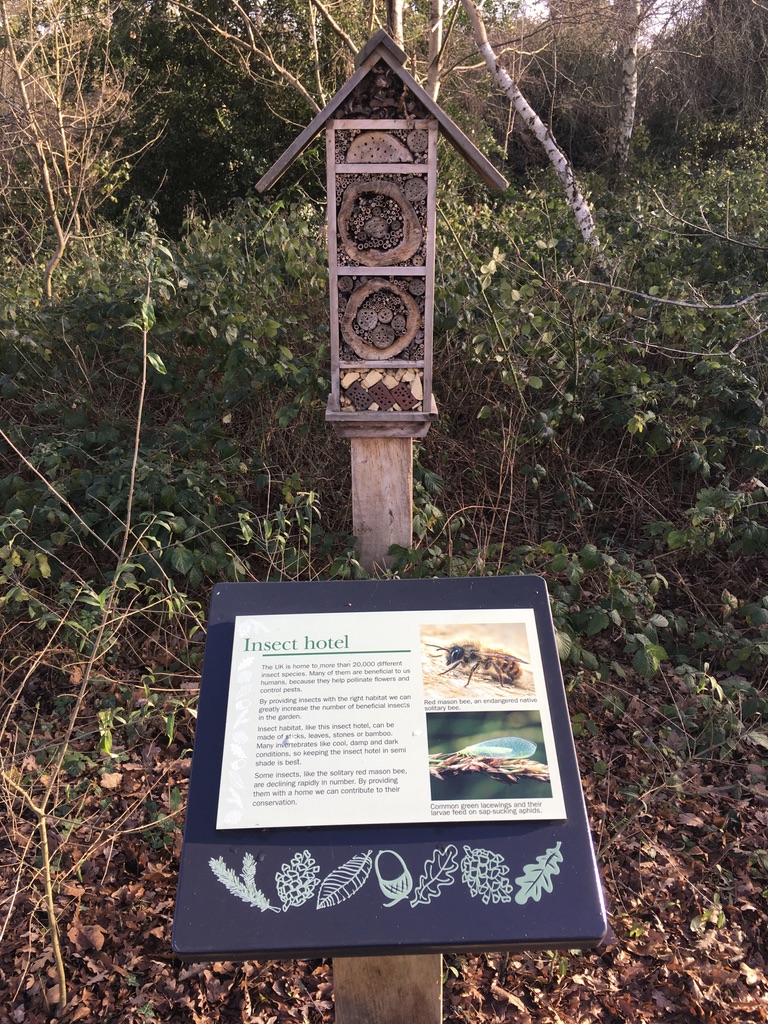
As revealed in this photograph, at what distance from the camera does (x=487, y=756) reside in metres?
1.63

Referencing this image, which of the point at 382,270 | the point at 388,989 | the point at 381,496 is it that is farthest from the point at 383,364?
the point at 388,989

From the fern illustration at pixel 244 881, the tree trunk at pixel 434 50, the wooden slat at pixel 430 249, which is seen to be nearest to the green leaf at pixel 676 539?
the wooden slat at pixel 430 249

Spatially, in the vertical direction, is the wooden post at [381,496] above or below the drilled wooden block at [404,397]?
below

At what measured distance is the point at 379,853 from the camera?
152 cm

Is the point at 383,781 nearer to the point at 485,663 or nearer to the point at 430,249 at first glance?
the point at 485,663

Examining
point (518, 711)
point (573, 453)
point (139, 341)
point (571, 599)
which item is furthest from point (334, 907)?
point (139, 341)

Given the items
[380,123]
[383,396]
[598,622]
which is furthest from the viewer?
[383,396]

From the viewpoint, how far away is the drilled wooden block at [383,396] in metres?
2.99

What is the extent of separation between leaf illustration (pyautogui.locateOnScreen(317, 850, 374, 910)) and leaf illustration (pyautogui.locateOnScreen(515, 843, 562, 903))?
292 millimetres

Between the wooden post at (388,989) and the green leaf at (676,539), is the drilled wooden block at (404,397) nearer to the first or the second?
the green leaf at (676,539)

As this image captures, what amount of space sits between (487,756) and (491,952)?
1.85 feet

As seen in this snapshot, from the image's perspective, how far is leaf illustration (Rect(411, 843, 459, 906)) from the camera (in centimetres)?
147

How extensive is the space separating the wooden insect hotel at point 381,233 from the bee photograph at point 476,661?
1.33 meters

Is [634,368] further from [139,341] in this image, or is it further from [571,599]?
[139,341]
